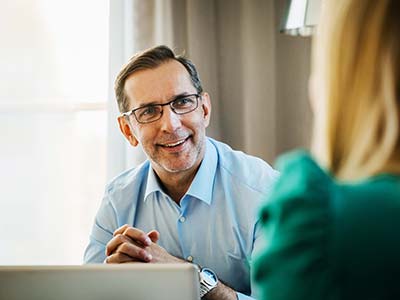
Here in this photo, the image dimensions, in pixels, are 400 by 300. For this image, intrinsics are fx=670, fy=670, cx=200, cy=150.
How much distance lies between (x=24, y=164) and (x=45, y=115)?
0.70 ft

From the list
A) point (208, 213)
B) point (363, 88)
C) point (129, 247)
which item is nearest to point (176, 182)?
point (208, 213)

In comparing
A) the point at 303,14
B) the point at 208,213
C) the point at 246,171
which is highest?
the point at 303,14

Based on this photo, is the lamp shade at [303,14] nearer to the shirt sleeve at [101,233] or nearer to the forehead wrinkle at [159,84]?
the forehead wrinkle at [159,84]

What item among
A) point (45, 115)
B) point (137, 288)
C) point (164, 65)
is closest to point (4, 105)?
point (45, 115)

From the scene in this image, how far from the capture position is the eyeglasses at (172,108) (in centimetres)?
197

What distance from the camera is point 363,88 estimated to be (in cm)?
69

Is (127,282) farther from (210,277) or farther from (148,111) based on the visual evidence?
(148,111)

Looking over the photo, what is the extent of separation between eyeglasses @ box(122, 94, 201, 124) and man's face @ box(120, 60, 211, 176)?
1cm

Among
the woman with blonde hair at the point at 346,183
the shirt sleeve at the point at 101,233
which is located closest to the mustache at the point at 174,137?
the shirt sleeve at the point at 101,233

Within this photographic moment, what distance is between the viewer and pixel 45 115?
262cm

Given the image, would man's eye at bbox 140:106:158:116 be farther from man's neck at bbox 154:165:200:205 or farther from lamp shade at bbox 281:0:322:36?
lamp shade at bbox 281:0:322:36

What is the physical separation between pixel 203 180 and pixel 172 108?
9.1 inches

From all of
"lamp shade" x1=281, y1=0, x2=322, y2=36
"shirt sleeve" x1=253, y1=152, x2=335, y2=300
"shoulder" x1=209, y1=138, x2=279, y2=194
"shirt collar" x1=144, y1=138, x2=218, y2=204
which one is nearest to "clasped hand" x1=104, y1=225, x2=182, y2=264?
"shirt collar" x1=144, y1=138, x2=218, y2=204

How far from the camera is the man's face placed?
1944 mm
